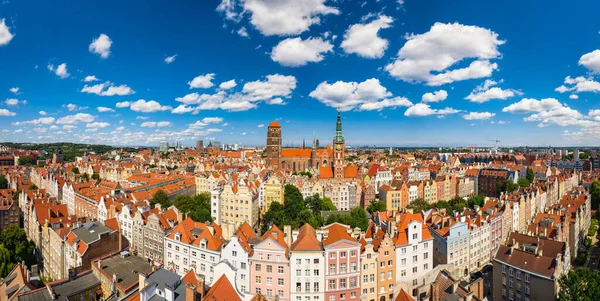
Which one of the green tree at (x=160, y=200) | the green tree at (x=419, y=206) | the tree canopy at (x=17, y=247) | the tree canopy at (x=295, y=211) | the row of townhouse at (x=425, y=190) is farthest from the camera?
the row of townhouse at (x=425, y=190)

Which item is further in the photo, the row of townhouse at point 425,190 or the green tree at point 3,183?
the green tree at point 3,183

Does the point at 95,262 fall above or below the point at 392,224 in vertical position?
below

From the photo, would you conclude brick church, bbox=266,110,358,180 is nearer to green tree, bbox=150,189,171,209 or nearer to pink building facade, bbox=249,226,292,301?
green tree, bbox=150,189,171,209

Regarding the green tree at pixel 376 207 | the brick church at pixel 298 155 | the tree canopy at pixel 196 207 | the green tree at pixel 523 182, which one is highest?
the brick church at pixel 298 155

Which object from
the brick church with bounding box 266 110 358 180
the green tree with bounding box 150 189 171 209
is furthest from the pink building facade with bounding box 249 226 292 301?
the brick church with bounding box 266 110 358 180

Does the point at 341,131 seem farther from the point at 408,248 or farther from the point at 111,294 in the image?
the point at 111,294

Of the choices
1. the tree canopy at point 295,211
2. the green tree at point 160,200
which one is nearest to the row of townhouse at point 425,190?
the tree canopy at point 295,211

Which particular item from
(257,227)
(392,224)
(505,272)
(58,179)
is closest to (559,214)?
(505,272)

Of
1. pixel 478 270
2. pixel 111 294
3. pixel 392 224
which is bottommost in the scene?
pixel 478 270

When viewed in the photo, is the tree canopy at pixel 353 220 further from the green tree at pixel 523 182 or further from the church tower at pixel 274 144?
the church tower at pixel 274 144
